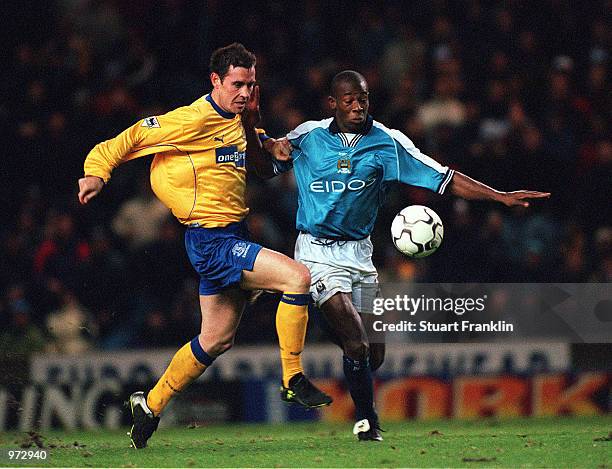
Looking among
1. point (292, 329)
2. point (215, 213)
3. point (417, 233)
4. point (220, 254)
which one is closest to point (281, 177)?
point (417, 233)

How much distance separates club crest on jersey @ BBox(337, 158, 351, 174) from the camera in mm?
8023

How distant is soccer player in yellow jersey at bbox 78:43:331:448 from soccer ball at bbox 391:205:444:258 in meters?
0.81

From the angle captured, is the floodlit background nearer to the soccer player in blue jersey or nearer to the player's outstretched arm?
the soccer player in blue jersey

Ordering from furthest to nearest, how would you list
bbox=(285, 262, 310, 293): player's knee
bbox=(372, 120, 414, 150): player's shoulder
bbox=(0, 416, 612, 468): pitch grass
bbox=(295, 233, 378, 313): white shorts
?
bbox=(372, 120, 414, 150): player's shoulder < bbox=(295, 233, 378, 313): white shorts < bbox=(285, 262, 310, 293): player's knee < bbox=(0, 416, 612, 468): pitch grass

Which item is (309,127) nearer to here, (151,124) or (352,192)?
(352,192)

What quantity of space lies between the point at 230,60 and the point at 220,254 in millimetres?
1163

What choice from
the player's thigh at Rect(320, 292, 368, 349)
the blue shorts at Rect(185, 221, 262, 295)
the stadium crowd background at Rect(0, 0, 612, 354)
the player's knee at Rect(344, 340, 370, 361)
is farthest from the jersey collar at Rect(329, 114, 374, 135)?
the stadium crowd background at Rect(0, 0, 612, 354)

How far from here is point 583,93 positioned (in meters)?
12.8

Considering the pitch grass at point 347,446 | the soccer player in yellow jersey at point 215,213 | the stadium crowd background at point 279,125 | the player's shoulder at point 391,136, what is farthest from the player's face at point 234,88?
the stadium crowd background at point 279,125

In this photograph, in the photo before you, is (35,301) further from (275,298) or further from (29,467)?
(29,467)

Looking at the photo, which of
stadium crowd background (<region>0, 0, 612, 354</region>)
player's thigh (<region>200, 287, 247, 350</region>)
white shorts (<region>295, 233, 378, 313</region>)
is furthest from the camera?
stadium crowd background (<region>0, 0, 612, 354</region>)

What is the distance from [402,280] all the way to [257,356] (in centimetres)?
142

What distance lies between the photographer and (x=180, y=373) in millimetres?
7844

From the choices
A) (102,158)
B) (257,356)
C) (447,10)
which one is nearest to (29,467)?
(102,158)
